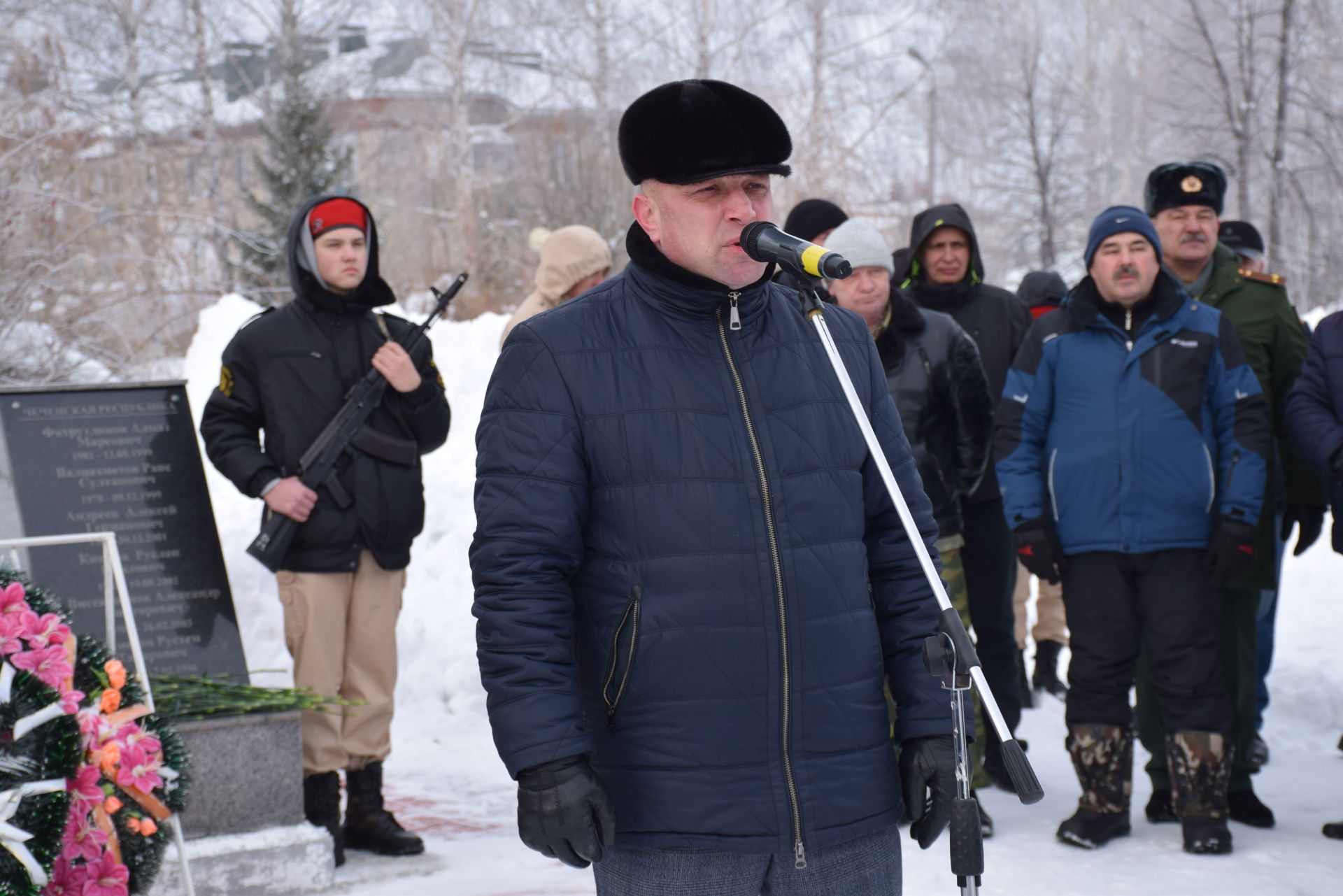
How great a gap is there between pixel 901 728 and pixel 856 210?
2576cm

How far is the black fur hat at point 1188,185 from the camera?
18.4 ft

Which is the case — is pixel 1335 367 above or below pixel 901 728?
above

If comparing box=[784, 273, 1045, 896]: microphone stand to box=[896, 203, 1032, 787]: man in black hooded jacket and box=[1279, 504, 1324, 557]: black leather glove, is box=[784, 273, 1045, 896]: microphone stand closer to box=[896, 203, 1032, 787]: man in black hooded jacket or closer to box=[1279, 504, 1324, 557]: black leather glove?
box=[896, 203, 1032, 787]: man in black hooded jacket

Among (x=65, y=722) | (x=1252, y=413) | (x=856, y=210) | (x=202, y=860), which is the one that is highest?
(x=856, y=210)

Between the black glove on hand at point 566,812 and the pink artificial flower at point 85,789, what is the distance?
164 centimetres

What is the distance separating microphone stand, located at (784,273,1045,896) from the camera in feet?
6.75

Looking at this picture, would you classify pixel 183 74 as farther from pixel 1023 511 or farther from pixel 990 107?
pixel 1023 511

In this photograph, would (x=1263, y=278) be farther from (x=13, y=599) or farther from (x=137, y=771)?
(x=13, y=599)

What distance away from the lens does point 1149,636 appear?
195 inches

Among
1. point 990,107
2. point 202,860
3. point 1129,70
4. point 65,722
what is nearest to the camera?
point 65,722

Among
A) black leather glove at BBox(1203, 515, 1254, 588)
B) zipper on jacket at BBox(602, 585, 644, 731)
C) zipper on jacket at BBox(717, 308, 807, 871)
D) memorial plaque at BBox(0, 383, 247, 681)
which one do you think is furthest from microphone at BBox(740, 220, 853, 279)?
memorial plaque at BBox(0, 383, 247, 681)

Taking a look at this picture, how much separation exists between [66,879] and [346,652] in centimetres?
184

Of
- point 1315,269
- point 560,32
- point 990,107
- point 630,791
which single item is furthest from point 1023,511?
point 990,107

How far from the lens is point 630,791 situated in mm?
2379
